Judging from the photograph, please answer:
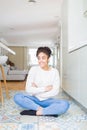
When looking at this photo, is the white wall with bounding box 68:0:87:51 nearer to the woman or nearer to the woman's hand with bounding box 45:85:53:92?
the woman

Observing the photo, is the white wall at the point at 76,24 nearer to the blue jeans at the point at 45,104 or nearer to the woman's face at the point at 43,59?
the woman's face at the point at 43,59

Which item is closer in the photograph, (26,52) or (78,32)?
(78,32)

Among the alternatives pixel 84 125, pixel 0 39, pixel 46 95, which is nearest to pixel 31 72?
pixel 46 95

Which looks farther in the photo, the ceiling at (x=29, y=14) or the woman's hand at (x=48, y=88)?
the ceiling at (x=29, y=14)

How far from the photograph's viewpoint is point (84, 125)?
1788 millimetres

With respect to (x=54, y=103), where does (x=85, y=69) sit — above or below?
above

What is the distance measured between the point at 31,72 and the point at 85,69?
585 mm

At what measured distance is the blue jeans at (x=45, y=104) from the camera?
2.12 metres

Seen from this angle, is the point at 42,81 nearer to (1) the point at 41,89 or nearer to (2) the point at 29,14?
(1) the point at 41,89

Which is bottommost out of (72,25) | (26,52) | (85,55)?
(26,52)

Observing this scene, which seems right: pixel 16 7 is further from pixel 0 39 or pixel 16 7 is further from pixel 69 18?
pixel 0 39

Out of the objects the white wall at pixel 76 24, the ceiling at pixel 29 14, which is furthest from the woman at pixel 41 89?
the ceiling at pixel 29 14

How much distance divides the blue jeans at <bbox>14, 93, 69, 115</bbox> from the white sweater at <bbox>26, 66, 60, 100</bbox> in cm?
5

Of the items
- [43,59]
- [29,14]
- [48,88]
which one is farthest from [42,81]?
[29,14]
